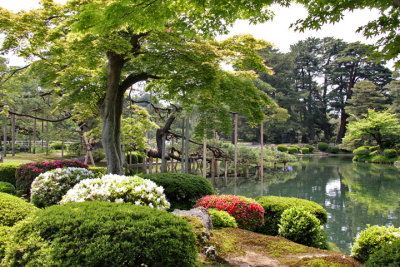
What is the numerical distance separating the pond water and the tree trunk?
614 cm

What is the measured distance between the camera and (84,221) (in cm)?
260

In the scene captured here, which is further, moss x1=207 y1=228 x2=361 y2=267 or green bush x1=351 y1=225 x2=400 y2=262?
green bush x1=351 y1=225 x2=400 y2=262

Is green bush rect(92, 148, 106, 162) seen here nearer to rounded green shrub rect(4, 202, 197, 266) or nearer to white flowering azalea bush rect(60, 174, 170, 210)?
white flowering azalea bush rect(60, 174, 170, 210)

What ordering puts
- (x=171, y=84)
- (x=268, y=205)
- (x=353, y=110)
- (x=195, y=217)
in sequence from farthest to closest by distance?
(x=353, y=110) → (x=171, y=84) → (x=268, y=205) → (x=195, y=217)

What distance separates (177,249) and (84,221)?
0.89 meters

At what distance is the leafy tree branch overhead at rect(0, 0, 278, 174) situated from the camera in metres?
4.10

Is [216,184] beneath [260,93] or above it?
beneath

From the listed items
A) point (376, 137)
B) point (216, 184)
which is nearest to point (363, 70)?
point (376, 137)

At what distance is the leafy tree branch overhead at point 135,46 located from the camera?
4.10 meters

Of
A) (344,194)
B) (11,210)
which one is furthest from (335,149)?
(11,210)

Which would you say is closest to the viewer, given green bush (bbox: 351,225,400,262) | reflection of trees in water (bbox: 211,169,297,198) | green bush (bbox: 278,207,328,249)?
green bush (bbox: 351,225,400,262)

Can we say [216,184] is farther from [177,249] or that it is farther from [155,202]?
[177,249]

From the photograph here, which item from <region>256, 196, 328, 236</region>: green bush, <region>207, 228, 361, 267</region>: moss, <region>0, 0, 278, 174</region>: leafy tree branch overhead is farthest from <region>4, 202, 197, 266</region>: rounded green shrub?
<region>256, 196, 328, 236</region>: green bush

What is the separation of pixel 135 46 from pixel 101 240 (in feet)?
18.4
